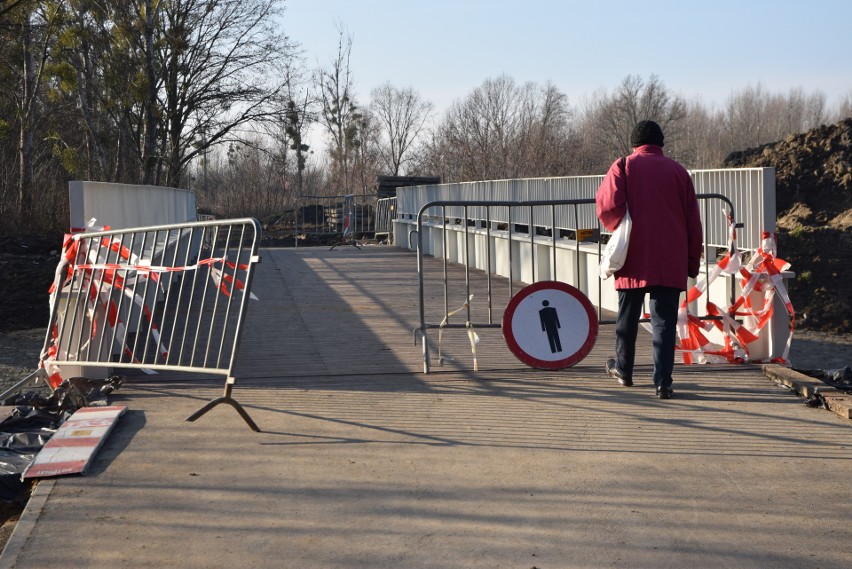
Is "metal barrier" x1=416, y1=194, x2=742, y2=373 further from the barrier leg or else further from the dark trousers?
the barrier leg

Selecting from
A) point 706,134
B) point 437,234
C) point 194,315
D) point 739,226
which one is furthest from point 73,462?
point 706,134

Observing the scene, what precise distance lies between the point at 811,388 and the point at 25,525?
503cm

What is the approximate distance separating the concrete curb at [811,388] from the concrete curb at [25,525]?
15.5 ft

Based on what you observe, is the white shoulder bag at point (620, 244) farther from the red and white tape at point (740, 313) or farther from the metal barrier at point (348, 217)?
the metal barrier at point (348, 217)

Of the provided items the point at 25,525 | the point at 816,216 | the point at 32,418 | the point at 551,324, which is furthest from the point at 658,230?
the point at 816,216

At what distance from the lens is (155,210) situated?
1573 centimetres

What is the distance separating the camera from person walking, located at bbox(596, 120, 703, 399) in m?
6.79

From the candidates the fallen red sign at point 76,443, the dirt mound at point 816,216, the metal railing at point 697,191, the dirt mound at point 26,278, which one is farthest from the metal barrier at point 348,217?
the fallen red sign at point 76,443

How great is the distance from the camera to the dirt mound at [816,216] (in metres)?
15.8

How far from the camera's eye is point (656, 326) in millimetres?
6922

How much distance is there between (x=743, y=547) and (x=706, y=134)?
353 feet

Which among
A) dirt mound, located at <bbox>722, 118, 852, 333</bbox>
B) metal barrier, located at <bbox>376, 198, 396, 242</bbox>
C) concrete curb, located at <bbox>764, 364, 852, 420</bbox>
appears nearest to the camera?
concrete curb, located at <bbox>764, 364, 852, 420</bbox>

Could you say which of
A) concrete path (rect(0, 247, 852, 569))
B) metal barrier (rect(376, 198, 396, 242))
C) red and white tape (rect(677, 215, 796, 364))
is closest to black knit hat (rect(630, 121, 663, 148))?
red and white tape (rect(677, 215, 796, 364))

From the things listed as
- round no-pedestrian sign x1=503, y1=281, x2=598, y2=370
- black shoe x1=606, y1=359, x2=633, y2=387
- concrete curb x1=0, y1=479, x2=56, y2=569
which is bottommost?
concrete curb x1=0, y1=479, x2=56, y2=569
